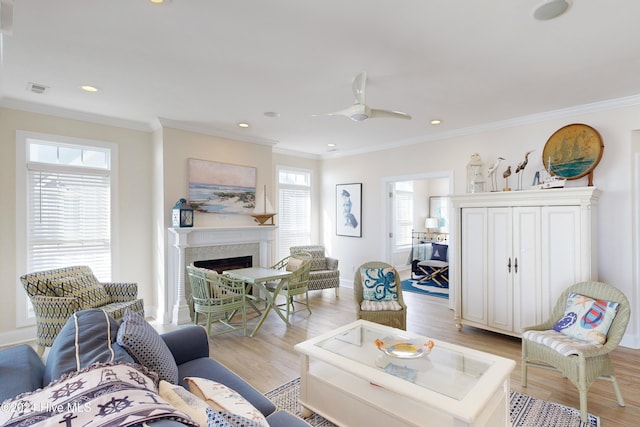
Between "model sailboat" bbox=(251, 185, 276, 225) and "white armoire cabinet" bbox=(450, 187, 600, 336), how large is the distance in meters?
2.85

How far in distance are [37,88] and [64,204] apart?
4.55 feet

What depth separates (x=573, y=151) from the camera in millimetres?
3809

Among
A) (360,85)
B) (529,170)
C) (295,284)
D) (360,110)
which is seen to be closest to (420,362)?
(360,110)

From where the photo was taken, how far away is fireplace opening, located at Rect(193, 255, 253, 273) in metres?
4.77

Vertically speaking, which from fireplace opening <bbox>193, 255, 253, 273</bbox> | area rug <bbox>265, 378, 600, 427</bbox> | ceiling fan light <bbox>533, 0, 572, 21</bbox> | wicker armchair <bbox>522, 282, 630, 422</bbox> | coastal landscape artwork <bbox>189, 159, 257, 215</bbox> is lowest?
area rug <bbox>265, 378, 600, 427</bbox>

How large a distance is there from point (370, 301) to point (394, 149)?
9.96 ft

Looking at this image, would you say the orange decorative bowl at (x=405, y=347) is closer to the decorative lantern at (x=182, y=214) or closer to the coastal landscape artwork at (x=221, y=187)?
the decorative lantern at (x=182, y=214)

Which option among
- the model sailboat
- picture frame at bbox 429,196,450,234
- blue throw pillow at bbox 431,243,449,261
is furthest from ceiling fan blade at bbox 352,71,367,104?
picture frame at bbox 429,196,450,234

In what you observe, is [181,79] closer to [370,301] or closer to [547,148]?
[370,301]

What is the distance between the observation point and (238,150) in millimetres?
5152

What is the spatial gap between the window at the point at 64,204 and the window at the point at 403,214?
6.08 metres

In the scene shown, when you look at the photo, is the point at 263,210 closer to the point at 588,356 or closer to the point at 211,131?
the point at 211,131

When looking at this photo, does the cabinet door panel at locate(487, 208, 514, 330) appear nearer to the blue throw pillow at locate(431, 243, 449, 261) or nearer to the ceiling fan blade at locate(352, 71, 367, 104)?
the ceiling fan blade at locate(352, 71, 367, 104)

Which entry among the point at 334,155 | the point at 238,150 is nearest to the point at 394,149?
the point at 334,155
